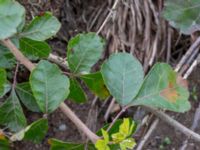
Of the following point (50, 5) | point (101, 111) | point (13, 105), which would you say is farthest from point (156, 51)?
point (13, 105)

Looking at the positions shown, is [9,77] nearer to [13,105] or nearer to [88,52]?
[13,105]

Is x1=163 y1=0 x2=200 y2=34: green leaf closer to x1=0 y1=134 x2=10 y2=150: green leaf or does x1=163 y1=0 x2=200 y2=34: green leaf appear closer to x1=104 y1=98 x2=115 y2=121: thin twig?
x1=104 y1=98 x2=115 y2=121: thin twig

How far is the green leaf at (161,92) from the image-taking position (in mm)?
885

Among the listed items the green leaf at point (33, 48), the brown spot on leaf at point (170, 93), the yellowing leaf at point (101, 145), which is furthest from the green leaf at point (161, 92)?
the green leaf at point (33, 48)

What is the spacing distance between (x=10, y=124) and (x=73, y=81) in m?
0.18

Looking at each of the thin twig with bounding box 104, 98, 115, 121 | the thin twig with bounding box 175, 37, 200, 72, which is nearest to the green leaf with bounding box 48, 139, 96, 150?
the thin twig with bounding box 104, 98, 115, 121

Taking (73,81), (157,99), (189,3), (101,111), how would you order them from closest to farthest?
(157,99) < (73,81) < (189,3) < (101,111)

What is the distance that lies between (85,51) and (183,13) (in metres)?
0.39

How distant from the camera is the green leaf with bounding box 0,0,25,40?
778 millimetres

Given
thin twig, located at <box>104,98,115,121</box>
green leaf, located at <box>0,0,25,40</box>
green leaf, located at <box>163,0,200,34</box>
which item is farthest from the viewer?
thin twig, located at <box>104,98,115,121</box>

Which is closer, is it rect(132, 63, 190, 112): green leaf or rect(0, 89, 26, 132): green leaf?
rect(132, 63, 190, 112): green leaf

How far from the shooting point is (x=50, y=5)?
1411 mm

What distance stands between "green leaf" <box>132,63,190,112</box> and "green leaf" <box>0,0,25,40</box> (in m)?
0.27

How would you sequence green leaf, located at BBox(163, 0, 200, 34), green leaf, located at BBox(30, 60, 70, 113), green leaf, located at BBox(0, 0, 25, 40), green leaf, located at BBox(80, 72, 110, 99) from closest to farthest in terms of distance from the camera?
green leaf, located at BBox(0, 0, 25, 40)
green leaf, located at BBox(30, 60, 70, 113)
green leaf, located at BBox(80, 72, 110, 99)
green leaf, located at BBox(163, 0, 200, 34)
